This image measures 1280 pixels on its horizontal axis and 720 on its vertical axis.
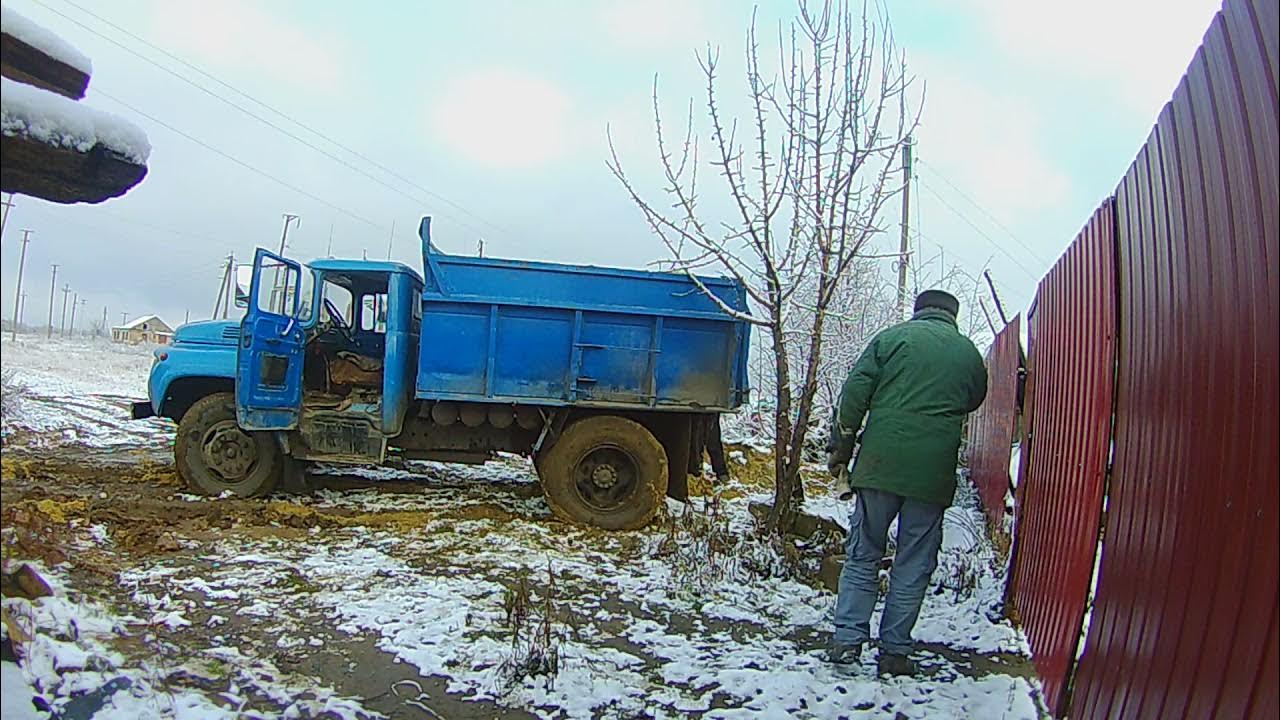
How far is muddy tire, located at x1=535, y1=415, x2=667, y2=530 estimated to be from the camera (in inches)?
292

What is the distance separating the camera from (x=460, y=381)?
7.32m

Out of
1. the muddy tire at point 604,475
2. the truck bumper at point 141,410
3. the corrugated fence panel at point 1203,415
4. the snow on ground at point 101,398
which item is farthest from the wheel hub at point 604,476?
the corrugated fence panel at point 1203,415

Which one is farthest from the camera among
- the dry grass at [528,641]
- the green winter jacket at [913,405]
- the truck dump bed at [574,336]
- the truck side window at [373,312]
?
the truck side window at [373,312]

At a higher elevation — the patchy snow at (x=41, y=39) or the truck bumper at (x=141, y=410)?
the patchy snow at (x=41, y=39)

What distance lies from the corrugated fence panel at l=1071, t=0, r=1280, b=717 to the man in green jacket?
1.06 metres

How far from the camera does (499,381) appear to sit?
7.37 meters

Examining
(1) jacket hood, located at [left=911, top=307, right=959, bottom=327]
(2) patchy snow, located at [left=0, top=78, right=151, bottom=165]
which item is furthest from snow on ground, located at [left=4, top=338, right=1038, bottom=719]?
(1) jacket hood, located at [left=911, top=307, right=959, bottom=327]

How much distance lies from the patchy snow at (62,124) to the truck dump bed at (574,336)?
17.7 feet

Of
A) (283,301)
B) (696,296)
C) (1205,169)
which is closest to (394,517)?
(283,301)

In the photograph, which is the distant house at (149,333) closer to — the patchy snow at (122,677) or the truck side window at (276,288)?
the truck side window at (276,288)

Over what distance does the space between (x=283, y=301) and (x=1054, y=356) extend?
21.0 feet

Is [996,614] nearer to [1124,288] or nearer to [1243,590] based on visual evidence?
[1124,288]

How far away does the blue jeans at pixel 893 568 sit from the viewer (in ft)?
13.1

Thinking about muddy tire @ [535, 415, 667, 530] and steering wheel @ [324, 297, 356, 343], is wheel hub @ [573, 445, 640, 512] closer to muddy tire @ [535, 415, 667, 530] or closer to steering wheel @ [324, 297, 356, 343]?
muddy tire @ [535, 415, 667, 530]
